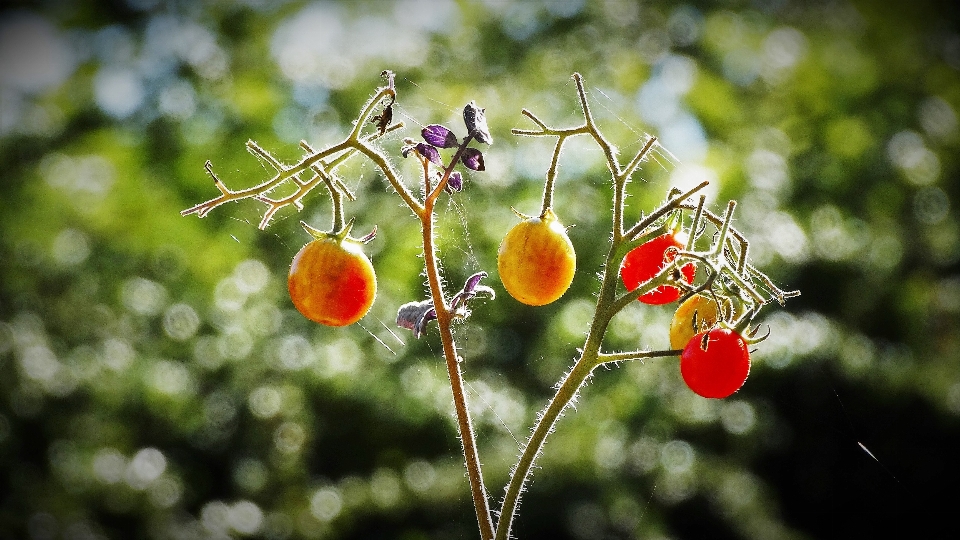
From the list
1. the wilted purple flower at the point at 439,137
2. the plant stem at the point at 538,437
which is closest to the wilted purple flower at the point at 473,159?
the wilted purple flower at the point at 439,137

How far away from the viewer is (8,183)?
254 cm

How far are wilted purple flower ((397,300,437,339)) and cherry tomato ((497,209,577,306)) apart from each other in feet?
0.15

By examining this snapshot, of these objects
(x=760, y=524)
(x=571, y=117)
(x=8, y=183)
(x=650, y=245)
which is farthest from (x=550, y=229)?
(x=8, y=183)

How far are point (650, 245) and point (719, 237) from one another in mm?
50

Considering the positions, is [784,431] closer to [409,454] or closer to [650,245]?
[409,454]

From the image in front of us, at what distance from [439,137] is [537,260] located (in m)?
0.09

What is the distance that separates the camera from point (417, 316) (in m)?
0.40

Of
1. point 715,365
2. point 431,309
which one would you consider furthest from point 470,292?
point 715,365

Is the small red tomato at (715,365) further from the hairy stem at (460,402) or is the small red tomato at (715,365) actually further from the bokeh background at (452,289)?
the bokeh background at (452,289)

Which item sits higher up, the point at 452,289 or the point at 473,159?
the point at 452,289

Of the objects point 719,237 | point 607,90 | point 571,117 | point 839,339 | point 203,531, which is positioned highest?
point 607,90

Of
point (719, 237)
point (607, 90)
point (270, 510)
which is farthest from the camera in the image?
point (607, 90)

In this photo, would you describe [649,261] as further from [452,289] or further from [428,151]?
[452,289]

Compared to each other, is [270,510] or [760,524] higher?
[760,524]
